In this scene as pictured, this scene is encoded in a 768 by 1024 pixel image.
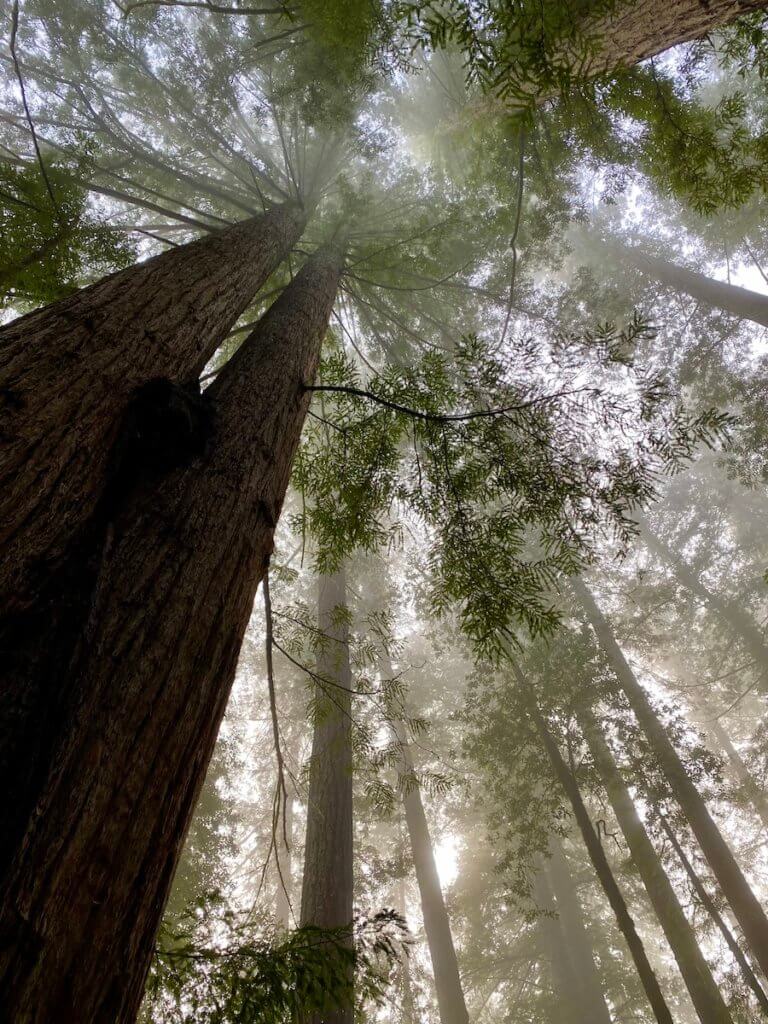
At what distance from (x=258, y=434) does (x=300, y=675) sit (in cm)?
1340

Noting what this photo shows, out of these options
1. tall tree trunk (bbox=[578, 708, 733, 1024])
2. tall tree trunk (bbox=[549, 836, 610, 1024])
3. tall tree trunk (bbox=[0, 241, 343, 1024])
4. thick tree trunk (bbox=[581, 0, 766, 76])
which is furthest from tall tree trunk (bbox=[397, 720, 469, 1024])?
thick tree trunk (bbox=[581, 0, 766, 76])

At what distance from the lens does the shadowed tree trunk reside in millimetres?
10812

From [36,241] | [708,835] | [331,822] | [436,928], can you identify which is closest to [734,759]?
[436,928]

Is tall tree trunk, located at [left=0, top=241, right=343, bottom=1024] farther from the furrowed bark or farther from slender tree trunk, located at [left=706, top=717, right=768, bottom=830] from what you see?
slender tree trunk, located at [left=706, top=717, right=768, bottom=830]

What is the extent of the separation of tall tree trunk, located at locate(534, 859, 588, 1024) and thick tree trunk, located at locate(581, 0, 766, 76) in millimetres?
15973

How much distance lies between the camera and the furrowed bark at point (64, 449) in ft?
3.41

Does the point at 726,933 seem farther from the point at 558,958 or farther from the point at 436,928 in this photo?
the point at 558,958

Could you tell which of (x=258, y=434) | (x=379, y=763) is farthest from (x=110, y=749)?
(x=379, y=763)

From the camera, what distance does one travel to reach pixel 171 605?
1.34 meters

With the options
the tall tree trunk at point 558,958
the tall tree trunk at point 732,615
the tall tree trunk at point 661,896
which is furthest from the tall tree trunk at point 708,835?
the tall tree trunk at point 732,615

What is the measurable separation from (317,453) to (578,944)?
61.7 ft

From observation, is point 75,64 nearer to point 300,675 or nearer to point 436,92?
point 436,92

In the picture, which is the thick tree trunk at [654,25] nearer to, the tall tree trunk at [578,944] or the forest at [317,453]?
the forest at [317,453]

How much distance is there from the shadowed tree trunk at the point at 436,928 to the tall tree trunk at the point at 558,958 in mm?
3199
